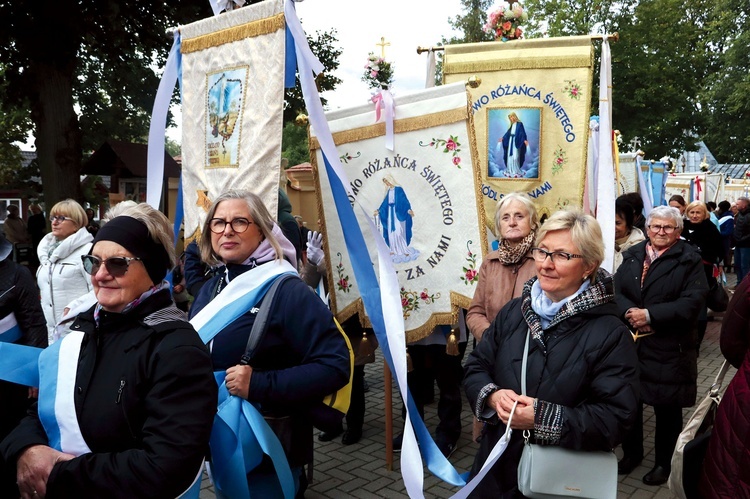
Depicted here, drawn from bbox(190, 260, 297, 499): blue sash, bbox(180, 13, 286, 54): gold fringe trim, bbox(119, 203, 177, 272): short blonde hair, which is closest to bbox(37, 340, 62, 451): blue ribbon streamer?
bbox(119, 203, 177, 272): short blonde hair

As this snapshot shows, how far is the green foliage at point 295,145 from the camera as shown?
122 feet

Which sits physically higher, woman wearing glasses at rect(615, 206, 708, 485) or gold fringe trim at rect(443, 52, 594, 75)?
gold fringe trim at rect(443, 52, 594, 75)

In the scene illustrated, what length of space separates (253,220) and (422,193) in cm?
165

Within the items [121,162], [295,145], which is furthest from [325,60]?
[295,145]

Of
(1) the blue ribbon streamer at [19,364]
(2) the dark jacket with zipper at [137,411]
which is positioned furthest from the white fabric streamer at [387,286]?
(1) the blue ribbon streamer at [19,364]

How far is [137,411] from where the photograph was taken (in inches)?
71.0

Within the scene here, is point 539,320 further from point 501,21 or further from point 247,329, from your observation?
point 501,21

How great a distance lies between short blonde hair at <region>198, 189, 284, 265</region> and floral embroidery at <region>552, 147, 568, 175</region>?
274 cm

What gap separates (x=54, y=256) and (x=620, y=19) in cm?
2864

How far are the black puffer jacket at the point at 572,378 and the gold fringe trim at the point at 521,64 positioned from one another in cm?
280

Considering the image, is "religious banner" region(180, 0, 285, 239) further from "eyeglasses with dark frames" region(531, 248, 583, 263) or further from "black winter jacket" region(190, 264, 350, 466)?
"eyeglasses with dark frames" region(531, 248, 583, 263)

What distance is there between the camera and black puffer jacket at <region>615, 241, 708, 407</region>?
4.08 meters

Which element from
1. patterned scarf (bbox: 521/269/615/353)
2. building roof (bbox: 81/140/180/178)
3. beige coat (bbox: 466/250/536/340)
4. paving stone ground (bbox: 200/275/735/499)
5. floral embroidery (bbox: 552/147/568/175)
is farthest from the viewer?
building roof (bbox: 81/140/180/178)

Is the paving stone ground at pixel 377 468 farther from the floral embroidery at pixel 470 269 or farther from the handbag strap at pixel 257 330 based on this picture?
the handbag strap at pixel 257 330
